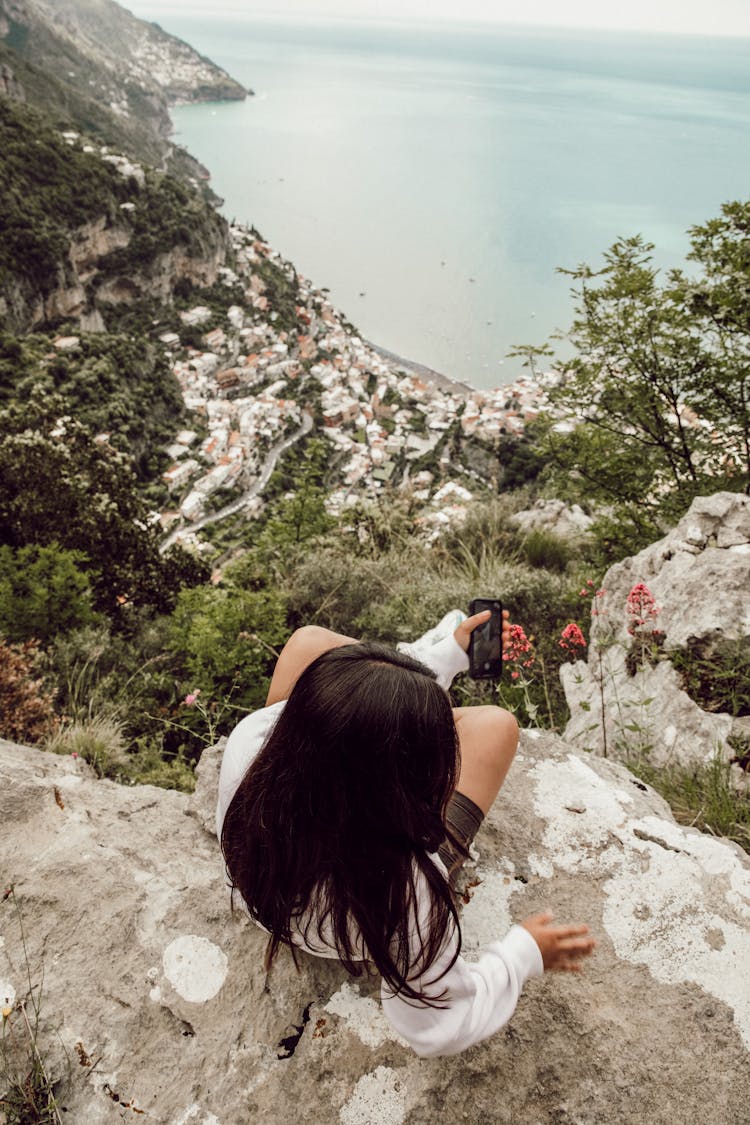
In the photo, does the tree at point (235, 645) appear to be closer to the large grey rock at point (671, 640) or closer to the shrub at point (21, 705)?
the shrub at point (21, 705)

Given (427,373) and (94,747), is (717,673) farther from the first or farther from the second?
(427,373)

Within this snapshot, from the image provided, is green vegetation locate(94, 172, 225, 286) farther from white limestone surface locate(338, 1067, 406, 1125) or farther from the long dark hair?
white limestone surface locate(338, 1067, 406, 1125)

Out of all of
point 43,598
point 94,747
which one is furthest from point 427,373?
point 94,747

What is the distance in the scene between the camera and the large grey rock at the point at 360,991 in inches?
46.1

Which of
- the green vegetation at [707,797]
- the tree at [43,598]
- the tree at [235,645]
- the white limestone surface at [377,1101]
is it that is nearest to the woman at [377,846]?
the white limestone surface at [377,1101]

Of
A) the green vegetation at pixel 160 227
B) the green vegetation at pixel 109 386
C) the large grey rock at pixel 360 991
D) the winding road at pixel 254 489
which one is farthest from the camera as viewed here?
the green vegetation at pixel 160 227

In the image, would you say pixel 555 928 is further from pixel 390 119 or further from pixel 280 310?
pixel 390 119

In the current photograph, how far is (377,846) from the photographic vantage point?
39.6 inches

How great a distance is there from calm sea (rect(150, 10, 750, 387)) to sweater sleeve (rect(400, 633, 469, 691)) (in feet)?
35.0

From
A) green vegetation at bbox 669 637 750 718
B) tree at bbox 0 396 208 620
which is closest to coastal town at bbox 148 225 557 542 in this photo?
tree at bbox 0 396 208 620

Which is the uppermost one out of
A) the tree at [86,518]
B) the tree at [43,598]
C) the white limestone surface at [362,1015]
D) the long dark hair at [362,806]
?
the long dark hair at [362,806]

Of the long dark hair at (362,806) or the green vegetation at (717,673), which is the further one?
the green vegetation at (717,673)

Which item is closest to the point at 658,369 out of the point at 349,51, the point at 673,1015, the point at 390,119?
the point at 673,1015

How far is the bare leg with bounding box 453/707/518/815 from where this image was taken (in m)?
1.43
